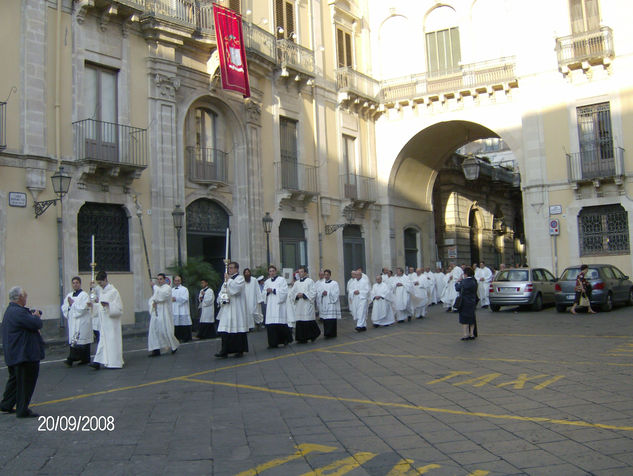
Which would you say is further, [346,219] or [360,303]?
[346,219]

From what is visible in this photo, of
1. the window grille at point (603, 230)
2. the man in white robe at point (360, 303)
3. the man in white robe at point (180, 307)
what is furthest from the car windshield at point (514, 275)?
the man in white robe at point (180, 307)

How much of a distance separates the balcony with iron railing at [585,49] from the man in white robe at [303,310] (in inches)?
613

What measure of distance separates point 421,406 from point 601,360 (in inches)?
171

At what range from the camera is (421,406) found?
293 inches

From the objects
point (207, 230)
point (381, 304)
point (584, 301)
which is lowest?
point (584, 301)

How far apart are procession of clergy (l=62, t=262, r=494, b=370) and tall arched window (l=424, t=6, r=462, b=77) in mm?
12352

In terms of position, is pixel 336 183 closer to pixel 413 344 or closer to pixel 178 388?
pixel 413 344

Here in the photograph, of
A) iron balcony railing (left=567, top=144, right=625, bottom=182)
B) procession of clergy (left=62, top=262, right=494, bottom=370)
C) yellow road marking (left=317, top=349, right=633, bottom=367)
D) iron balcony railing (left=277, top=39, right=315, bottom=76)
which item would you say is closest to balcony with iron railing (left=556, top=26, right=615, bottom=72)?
iron balcony railing (left=567, top=144, right=625, bottom=182)

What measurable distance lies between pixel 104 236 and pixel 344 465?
13.5 meters

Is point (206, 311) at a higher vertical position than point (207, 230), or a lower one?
lower

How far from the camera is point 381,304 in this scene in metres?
18.6

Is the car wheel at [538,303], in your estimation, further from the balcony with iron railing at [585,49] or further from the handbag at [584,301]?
the balcony with iron railing at [585,49]

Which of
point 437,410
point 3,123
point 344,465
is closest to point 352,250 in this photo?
point 3,123
